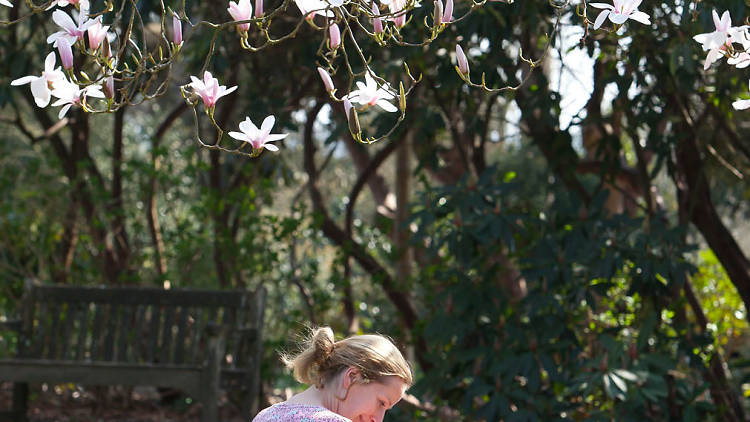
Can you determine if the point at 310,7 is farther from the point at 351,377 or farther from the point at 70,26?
the point at 351,377

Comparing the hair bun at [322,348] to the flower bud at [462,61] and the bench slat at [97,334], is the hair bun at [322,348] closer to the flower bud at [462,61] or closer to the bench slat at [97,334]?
the flower bud at [462,61]

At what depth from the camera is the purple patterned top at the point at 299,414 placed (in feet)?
6.04

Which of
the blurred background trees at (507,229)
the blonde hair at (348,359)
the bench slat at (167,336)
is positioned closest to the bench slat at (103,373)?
the bench slat at (167,336)

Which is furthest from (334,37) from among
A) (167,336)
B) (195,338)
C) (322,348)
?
(167,336)

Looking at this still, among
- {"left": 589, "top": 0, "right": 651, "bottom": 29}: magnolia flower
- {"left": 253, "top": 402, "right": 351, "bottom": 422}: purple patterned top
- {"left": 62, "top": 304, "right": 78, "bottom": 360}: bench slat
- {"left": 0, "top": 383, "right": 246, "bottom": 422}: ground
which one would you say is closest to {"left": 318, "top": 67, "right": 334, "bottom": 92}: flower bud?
{"left": 589, "top": 0, "right": 651, "bottom": 29}: magnolia flower

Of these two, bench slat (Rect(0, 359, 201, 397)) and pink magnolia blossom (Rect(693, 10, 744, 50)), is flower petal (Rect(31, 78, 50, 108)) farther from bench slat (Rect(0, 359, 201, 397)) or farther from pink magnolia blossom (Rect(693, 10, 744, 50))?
bench slat (Rect(0, 359, 201, 397))

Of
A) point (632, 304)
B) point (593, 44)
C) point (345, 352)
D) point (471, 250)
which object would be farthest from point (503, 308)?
point (345, 352)

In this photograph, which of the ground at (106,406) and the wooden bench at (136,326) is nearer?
the wooden bench at (136,326)

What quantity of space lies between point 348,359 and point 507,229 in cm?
226

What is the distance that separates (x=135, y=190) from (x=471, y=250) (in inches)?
127

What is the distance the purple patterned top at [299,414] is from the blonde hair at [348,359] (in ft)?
0.33

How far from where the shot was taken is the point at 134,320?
4.97 meters

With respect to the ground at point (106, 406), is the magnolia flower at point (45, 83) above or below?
above

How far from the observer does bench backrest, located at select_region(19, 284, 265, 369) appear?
4871mm
